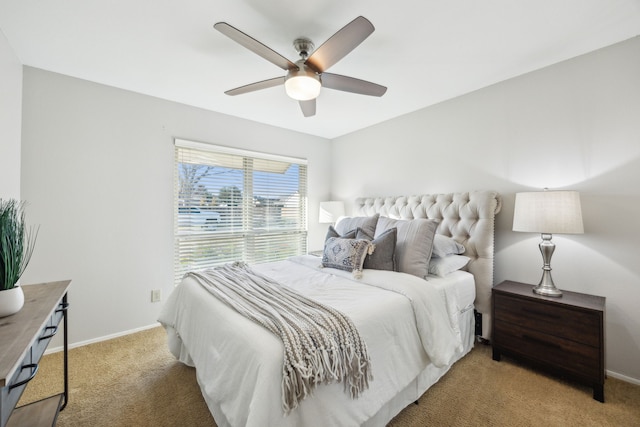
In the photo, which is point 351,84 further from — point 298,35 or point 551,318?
point 551,318

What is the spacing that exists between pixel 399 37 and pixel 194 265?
3.10 m

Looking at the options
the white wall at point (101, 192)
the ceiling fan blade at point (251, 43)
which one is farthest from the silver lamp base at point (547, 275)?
the white wall at point (101, 192)

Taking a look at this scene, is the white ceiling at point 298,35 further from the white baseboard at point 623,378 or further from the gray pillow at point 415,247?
the white baseboard at point 623,378

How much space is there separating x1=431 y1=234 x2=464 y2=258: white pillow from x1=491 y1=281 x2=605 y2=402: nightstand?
1.45 feet

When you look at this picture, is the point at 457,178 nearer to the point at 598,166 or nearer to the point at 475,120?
the point at 475,120

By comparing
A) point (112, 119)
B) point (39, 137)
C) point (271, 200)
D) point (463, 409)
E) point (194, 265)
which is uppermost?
point (112, 119)

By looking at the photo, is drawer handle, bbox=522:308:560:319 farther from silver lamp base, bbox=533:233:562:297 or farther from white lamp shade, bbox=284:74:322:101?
white lamp shade, bbox=284:74:322:101

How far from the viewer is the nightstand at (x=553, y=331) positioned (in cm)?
177

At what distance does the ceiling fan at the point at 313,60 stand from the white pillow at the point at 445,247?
1.40 m

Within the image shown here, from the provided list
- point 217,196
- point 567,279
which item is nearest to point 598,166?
point 567,279

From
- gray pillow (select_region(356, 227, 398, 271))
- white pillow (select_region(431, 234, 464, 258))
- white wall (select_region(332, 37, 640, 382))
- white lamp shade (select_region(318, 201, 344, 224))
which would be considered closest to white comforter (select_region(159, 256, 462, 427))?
gray pillow (select_region(356, 227, 398, 271))

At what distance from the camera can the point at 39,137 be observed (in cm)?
232

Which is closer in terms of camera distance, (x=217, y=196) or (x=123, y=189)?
(x=123, y=189)

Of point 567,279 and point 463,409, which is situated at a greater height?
point 567,279
